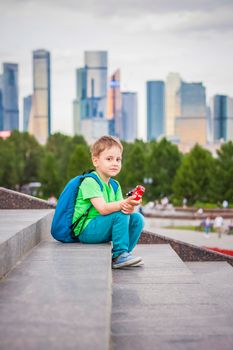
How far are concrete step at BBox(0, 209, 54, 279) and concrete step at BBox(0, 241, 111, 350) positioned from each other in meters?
0.09

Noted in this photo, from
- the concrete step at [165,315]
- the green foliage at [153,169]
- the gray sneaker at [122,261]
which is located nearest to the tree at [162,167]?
the green foliage at [153,169]

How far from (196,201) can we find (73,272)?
50199 mm

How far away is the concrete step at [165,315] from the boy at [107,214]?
0.93 ft

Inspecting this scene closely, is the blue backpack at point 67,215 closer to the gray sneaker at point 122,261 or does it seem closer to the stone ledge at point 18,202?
the gray sneaker at point 122,261

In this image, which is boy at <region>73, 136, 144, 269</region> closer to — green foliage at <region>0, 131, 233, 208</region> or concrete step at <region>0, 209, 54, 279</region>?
concrete step at <region>0, 209, 54, 279</region>

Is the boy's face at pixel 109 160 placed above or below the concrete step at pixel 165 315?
above

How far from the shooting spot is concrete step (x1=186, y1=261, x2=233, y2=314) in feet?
18.5

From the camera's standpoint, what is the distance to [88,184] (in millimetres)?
6172

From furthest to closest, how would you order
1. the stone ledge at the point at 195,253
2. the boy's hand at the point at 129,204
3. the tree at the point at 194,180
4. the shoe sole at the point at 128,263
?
the tree at the point at 194,180 → the stone ledge at the point at 195,253 → the shoe sole at the point at 128,263 → the boy's hand at the point at 129,204

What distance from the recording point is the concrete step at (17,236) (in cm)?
469

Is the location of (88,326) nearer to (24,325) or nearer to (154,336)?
(24,325)

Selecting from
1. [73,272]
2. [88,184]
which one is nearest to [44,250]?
[88,184]

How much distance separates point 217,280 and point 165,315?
2.42 metres

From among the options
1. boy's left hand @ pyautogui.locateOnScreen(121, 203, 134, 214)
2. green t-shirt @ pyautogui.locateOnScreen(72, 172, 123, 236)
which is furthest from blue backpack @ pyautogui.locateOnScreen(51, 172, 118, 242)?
boy's left hand @ pyautogui.locateOnScreen(121, 203, 134, 214)
